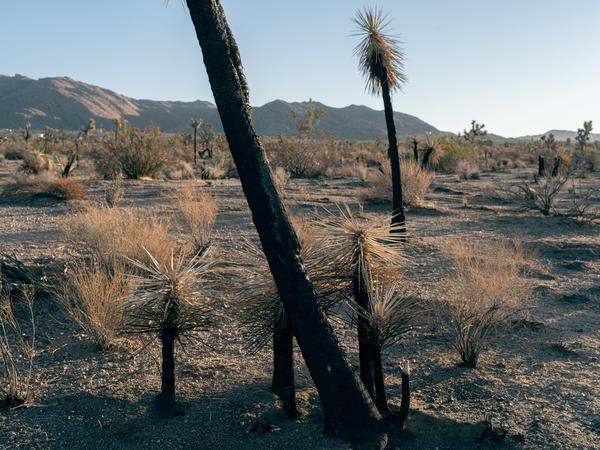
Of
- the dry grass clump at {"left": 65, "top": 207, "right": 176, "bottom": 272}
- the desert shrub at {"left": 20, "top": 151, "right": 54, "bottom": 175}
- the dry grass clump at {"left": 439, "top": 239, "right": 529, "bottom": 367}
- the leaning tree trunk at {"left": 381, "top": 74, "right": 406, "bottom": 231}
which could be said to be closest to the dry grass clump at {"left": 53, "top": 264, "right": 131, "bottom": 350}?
the dry grass clump at {"left": 65, "top": 207, "right": 176, "bottom": 272}

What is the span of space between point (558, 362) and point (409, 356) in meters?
1.67

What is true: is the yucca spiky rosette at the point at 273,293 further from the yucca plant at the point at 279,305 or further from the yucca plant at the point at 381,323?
the yucca plant at the point at 381,323

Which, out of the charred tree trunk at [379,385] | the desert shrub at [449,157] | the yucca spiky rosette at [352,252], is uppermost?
the desert shrub at [449,157]

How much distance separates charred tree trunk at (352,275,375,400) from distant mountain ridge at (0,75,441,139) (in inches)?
4322

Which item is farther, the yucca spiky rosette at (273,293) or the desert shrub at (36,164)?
the desert shrub at (36,164)

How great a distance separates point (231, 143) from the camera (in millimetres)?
4504

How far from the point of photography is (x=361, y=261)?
16.5ft

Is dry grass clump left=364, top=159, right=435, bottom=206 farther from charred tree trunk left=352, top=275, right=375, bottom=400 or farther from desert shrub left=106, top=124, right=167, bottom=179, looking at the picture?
charred tree trunk left=352, top=275, right=375, bottom=400

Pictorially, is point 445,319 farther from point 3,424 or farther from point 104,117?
point 104,117

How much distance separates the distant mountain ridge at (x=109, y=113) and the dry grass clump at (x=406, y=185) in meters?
95.5

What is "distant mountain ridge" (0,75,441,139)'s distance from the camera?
125356mm

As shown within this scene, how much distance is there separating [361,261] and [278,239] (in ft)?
2.79

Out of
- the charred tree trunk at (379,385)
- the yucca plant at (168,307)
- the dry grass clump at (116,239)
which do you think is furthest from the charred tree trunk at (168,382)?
the dry grass clump at (116,239)

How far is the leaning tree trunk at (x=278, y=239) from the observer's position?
4.43 m
